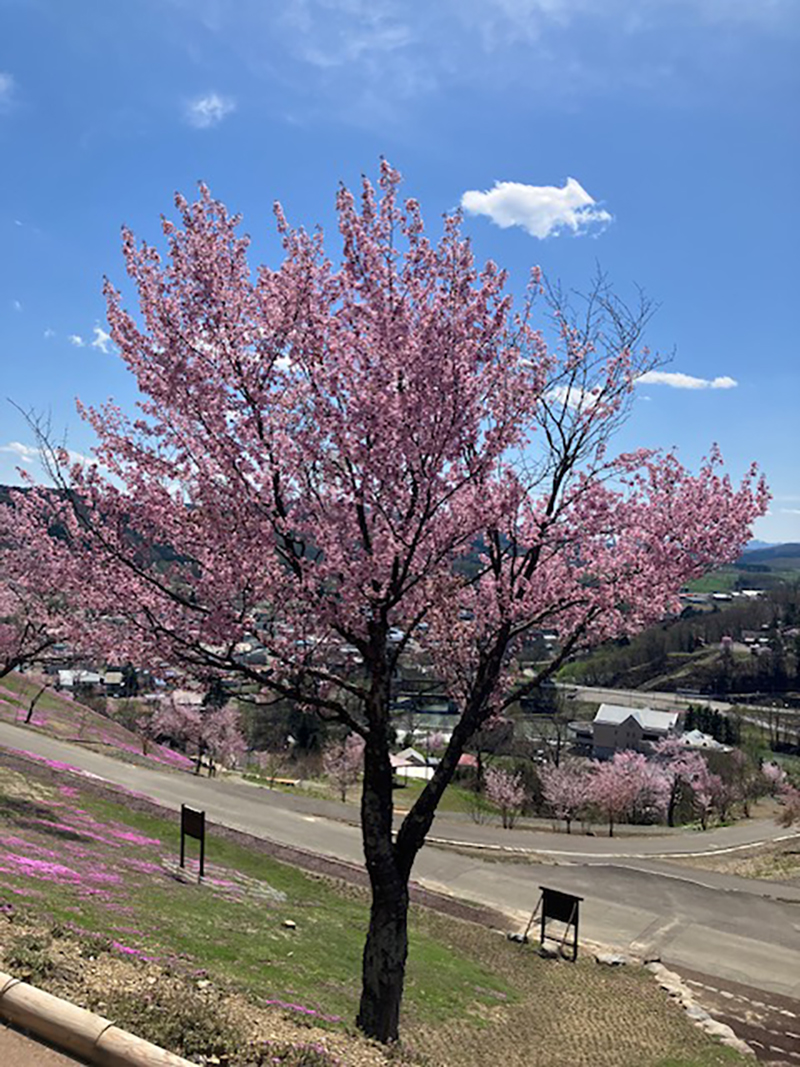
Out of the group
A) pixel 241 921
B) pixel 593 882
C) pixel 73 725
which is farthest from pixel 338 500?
pixel 73 725

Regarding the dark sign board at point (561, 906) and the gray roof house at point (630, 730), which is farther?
the gray roof house at point (630, 730)

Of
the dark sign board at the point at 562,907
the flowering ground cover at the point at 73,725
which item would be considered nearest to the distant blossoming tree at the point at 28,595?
the flowering ground cover at the point at 73,725

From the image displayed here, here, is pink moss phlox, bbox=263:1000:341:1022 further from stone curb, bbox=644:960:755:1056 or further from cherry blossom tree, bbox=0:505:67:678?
stone curb, bbox=644:960:755:1056

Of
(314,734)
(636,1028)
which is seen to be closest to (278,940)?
(636,1028)

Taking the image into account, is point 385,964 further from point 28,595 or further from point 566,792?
point 566,792

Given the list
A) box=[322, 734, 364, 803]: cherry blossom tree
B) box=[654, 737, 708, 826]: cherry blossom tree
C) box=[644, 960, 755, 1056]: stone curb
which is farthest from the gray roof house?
box=[644, 960, 755, 1056]: stone curb

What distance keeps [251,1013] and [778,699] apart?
156m

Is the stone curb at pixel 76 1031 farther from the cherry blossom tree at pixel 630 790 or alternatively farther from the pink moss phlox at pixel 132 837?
→ the cherry blossom tree at pixel 630 790

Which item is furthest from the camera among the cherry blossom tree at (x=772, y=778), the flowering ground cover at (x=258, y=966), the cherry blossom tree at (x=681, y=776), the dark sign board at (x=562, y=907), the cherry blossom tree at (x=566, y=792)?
the cherry blossom tree at (x=772, y=778)

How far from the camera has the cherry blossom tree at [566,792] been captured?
177 ft

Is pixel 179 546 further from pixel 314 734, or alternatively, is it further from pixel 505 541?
pixel 314 734

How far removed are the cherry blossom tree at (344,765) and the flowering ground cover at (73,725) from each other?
10543 millimetres

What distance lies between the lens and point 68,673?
12375 cm

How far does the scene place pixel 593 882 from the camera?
2592 centimetres
